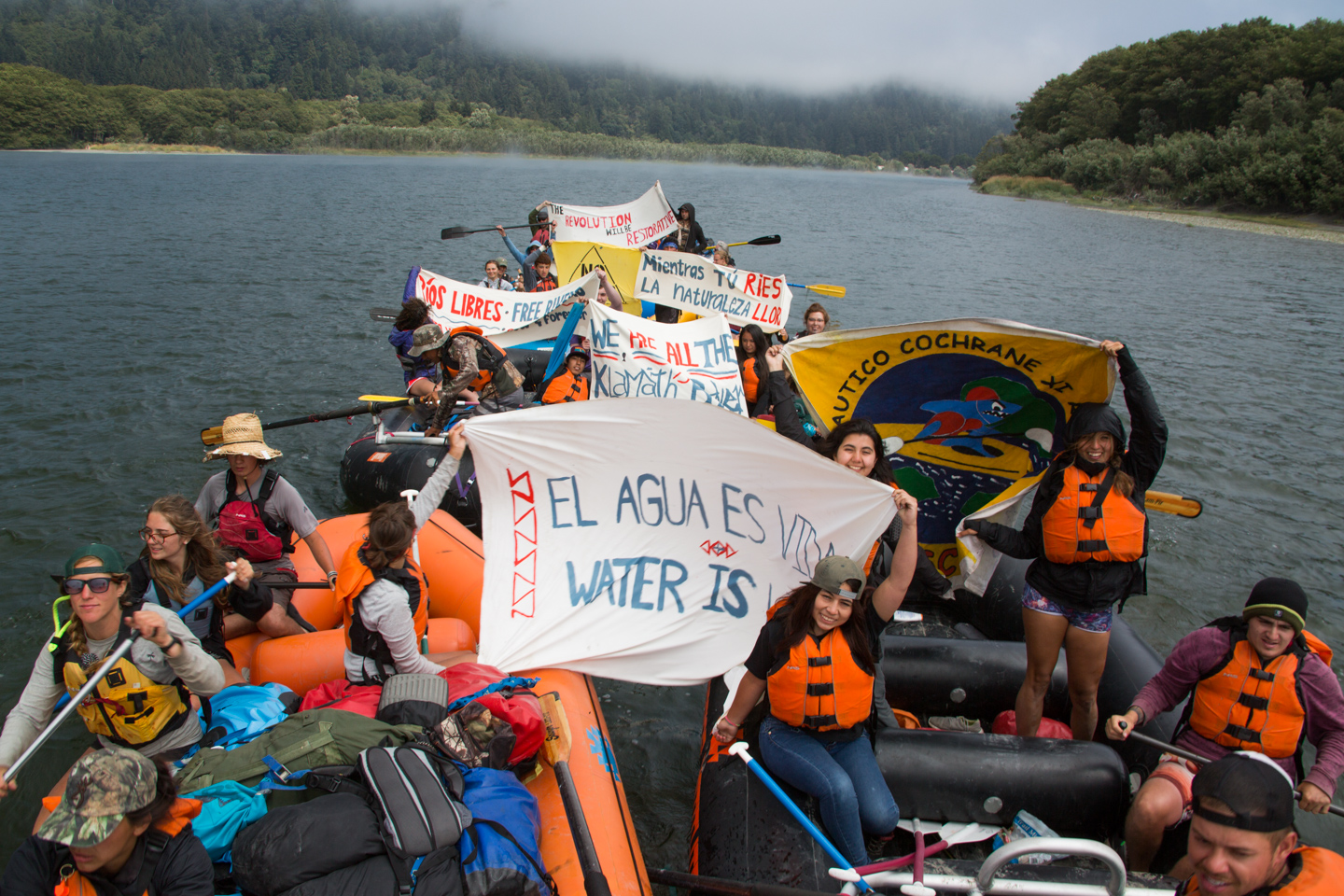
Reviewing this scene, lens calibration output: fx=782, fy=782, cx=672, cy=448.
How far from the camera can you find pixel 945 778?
161 inches

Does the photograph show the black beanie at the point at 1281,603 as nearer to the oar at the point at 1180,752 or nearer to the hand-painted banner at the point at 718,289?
the oar at the point at 1180,752

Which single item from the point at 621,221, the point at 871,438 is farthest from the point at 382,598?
the point at 621,221

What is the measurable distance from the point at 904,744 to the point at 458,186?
54.8 metres

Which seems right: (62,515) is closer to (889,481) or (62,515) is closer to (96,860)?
(96,860)

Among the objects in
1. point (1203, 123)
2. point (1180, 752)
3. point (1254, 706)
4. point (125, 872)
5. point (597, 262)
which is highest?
point (1203, 123)

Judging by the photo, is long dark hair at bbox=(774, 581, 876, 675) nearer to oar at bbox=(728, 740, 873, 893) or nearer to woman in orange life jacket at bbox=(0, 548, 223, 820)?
oar at bbox=(728, 740, 873, 893)

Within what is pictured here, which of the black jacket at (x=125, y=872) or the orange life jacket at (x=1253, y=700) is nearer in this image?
the black jacket at (x=125, y=872)

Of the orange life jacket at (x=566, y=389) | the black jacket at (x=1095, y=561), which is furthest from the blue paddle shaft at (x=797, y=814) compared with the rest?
the orange life jacket at (x=566, y=389)

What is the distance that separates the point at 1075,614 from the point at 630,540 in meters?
2.56

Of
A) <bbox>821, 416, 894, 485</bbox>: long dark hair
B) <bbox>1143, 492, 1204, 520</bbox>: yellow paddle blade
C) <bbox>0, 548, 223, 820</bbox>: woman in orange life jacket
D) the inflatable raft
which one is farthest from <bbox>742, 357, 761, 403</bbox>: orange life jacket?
<bbox>0, 548, 223, 820</bbox>: woman in orange life jacket

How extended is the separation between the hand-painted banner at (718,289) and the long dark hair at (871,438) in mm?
6917

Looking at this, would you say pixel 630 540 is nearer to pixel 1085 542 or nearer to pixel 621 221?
pixel 1085 542

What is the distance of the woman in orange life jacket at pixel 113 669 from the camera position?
3.41 m

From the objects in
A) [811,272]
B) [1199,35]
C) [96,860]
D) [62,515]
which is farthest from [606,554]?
[1199,35]
